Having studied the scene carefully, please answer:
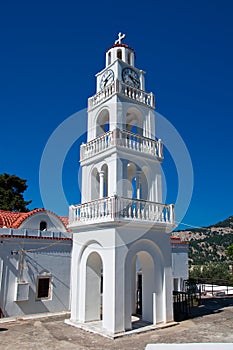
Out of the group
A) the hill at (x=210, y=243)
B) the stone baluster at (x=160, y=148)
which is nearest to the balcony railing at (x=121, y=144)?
the stone baluster at (x=160, y=148)

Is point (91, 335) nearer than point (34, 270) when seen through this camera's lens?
Yes

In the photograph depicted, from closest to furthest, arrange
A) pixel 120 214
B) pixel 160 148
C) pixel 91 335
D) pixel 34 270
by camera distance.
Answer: pixel 91 335 → pixel 120 214 → pixel 160 148 → pixel 34 270

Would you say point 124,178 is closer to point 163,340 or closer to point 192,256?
point 163,340

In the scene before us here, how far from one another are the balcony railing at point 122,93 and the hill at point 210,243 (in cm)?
3946

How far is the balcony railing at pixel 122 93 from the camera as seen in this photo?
10.9 m

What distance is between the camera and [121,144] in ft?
33.7

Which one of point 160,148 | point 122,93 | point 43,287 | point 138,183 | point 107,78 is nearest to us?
point 122,93

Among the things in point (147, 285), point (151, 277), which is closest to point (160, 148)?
point (151, 277)

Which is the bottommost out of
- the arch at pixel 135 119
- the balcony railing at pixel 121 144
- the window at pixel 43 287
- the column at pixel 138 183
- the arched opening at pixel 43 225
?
the window at pixel 43 287

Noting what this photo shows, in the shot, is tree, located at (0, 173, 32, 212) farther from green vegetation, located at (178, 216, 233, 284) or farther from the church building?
green vegetation, located at (178, 216, 233, 284)

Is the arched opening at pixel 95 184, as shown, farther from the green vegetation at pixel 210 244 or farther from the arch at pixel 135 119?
the green vegetation at pixel 210 244

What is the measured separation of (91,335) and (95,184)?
522cm

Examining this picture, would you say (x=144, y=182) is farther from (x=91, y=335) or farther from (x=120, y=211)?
(x=91, y=335)

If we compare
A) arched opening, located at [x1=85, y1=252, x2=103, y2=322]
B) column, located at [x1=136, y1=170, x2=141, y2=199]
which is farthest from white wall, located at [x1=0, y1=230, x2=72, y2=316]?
column, located at [x1=136, y1=170, x2=141, y2=199]
